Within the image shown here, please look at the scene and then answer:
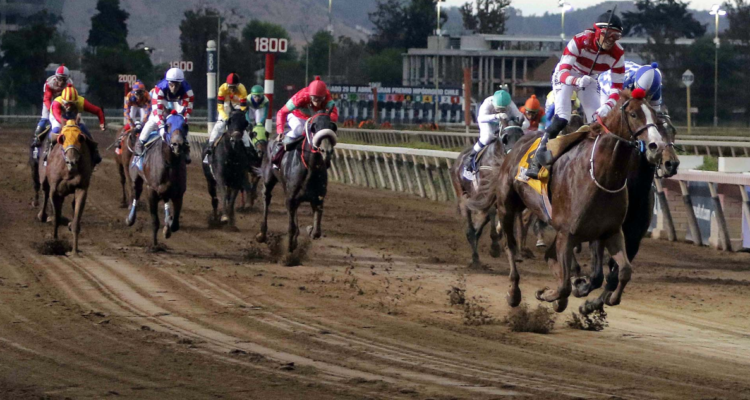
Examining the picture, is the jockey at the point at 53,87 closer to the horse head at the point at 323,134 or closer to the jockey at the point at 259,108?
the jockey at the point at 259,108

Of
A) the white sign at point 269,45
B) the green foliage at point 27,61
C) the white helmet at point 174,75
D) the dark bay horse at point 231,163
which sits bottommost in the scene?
the dark bay horse at point 231,163

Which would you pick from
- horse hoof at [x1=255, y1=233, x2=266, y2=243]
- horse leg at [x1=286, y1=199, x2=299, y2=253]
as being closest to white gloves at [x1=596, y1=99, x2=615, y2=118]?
horse leg at [x1=286, y1=199, x2=299, y2=253]

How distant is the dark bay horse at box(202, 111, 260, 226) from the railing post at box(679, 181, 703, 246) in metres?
6.01

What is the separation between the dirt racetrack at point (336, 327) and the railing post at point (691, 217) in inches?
8.6

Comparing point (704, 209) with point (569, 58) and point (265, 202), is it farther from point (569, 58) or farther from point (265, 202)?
point (569, 58)

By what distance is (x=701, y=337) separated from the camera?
8.27 m

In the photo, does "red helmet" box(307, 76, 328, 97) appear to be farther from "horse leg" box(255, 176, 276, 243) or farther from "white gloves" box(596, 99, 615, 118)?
"white gloves" box(596, 99, 615, 118)

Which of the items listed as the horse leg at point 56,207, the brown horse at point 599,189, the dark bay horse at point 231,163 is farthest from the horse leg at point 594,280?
the dark bay horse at point 231,163

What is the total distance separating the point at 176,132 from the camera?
13227mm

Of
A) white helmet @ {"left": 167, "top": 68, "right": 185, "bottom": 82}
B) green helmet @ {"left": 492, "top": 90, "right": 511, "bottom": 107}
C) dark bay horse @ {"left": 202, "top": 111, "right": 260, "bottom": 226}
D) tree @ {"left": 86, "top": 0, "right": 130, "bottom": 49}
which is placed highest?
tree @ {"left": 86, "top": 0, "right": 130, "bottom": 49}

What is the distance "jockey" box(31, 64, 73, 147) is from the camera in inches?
587

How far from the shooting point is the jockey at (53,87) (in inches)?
587

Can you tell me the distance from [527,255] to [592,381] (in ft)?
22.3

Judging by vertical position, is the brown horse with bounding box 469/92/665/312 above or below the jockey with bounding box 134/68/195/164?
below
